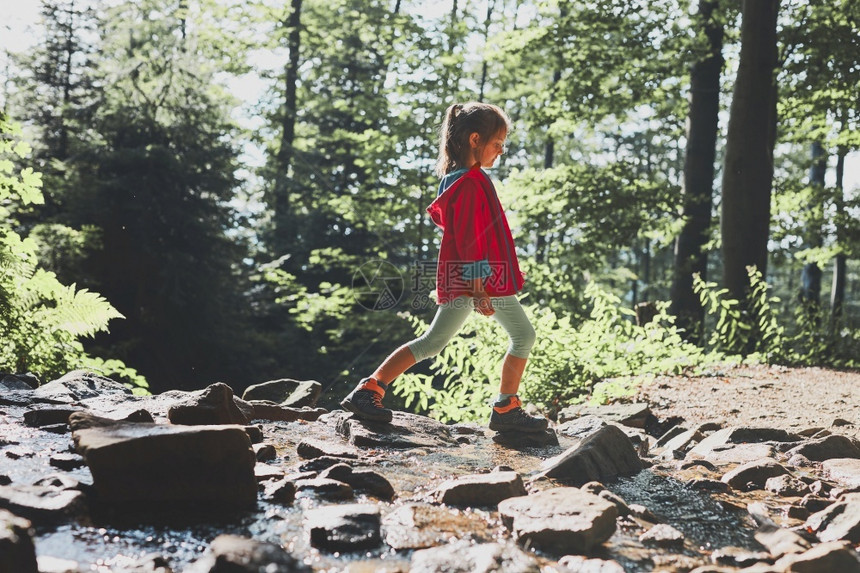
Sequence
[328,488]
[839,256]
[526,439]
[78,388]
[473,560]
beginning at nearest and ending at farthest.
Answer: [473,560]
[328,488]
[526,439]
[78,388]
[839,256]

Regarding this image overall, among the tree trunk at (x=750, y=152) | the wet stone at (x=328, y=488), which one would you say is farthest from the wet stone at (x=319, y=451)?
the tree trunk at (x=750, y=152)

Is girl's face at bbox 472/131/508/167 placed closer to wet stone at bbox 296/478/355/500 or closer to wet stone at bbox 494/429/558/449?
wet stone at bbox 494/429/558/449

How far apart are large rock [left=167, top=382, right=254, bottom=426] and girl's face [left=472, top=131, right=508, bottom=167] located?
2.03m

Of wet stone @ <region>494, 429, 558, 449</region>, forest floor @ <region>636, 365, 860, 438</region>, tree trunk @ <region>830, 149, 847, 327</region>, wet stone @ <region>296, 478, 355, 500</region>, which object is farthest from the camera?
tree trunk @ <region>830, 149, 847, 327</region>

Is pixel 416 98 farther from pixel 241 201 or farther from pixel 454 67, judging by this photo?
pixel 241 201

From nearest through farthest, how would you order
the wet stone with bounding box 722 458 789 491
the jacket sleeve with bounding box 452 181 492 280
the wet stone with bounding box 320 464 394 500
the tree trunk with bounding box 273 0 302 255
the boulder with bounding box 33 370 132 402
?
the wet stone with bounding box 320 464 394 500
the wet stone with bounding box 722 458 789 491
the jacket sleeve with bounding box 452 181 492 280
the boulder with bounding box 33 370 132 402
the tree trunk with bounding box 273 0 302 255

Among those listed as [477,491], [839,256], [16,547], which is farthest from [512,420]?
[839,256]

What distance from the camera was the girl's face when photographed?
167 inches

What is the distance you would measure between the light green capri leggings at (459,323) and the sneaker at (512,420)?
0.39 meters

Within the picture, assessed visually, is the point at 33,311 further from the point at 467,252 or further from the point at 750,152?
the point at 750,152

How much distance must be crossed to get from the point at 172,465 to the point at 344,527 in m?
0.74

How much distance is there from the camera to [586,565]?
2.21 m

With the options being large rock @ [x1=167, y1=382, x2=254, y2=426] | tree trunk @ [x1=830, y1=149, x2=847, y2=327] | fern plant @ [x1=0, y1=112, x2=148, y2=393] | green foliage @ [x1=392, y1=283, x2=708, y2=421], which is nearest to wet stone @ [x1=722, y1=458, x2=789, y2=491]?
large rock @ [x1=167, y1=382, x2=254, y2=426]

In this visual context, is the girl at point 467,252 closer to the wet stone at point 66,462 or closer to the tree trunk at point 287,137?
the wet stone at point 66,462
